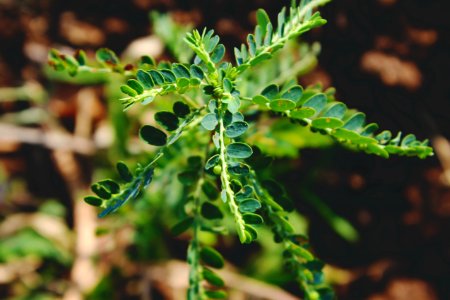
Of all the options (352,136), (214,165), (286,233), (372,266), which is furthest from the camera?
(372,266)

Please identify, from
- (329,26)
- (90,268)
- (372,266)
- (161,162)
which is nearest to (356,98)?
(329,26)

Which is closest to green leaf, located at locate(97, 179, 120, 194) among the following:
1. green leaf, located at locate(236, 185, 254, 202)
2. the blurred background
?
green leaf, located at locate(236, 185, 254, 202)

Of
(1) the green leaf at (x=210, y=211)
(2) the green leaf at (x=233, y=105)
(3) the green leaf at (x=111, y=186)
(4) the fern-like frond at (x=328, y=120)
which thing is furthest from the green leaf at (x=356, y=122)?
(3) the green leaf at (x=111, y=186)

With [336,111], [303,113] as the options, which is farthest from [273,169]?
[303,113]

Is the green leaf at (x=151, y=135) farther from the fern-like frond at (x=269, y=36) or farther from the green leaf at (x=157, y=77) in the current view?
the fern-like frond at (x=269, y=36)

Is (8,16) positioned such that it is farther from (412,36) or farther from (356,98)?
(412,36)

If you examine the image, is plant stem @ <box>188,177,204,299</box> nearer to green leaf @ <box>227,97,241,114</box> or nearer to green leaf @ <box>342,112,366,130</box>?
green leaf @ <box>227,97,241,114</box>

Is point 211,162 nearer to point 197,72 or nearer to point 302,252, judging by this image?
point 197,72
